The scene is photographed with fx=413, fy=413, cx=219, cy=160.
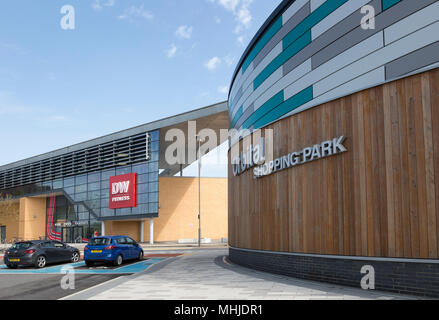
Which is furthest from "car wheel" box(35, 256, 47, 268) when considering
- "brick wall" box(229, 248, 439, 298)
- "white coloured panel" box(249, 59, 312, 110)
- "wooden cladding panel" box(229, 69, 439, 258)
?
"white coloured panel" box(249, 59, 312, 110)

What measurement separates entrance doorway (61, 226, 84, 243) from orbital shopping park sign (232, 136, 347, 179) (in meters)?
36.4

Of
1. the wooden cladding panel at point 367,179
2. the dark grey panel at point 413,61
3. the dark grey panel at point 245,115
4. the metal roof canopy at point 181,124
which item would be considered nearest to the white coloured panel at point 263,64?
the dark grey panel at point 245,115

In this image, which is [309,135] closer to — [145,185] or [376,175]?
[376,175]

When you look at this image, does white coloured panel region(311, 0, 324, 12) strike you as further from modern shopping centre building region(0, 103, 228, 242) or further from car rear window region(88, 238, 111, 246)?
modern shopping centre building region(0, 103, 228, 242)

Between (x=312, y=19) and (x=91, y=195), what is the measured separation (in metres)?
38.7

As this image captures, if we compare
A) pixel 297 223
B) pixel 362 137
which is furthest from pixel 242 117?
pixel 362 137

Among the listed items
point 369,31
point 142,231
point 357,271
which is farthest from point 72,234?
point 369,31

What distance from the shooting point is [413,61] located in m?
9.07

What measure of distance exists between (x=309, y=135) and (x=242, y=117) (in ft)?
19.8

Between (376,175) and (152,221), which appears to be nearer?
(376,175)

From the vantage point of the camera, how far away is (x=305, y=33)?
1245 cm

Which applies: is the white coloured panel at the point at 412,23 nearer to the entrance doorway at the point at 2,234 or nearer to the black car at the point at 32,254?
the black car at the point at 32,254

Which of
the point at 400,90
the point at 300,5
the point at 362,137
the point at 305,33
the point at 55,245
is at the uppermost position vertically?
the point at 300,5

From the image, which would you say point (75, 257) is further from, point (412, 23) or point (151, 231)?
point (151, 231)
